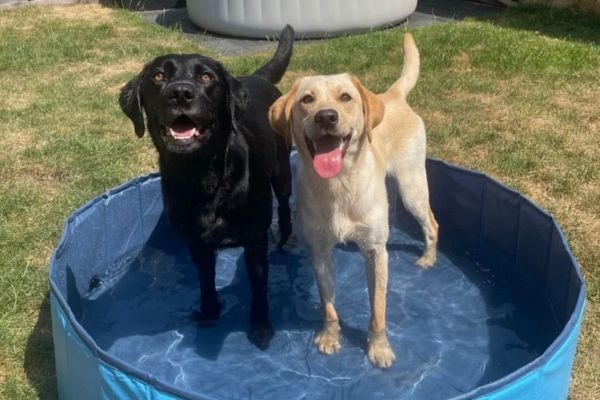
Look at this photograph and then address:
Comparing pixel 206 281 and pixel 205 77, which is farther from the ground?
pixel 205 77

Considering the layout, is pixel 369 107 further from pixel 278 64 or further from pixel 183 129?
pixel 278 64

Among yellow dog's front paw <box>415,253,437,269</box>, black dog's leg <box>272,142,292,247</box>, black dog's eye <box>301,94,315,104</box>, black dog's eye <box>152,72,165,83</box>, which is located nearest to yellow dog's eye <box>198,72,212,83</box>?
black dog's eye <box>152,72,165,83</box>

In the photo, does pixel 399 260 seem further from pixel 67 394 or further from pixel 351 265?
pixel 67 394

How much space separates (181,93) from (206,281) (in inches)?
49.0

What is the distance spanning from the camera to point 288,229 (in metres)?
4.84

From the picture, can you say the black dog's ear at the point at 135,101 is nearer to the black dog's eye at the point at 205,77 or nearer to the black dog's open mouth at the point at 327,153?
the black dog's eye at the point at 205,77

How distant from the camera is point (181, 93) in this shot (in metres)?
3.11

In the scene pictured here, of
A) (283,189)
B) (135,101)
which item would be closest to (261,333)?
(283,189)

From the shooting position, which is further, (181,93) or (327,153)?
(327,153)

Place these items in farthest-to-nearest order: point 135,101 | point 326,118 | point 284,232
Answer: point 284,232 < point 135,101 < point 326,118

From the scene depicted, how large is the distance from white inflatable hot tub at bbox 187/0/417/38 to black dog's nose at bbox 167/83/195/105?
5553mm

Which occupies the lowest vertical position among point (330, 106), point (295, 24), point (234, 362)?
point (234, 362)

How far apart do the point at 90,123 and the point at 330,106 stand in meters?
3.69

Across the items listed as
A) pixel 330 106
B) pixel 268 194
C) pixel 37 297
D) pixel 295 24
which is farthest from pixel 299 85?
pixel 295 24
